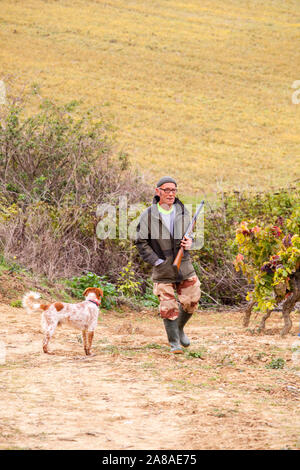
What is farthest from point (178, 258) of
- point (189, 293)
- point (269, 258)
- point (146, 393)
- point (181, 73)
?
point (181, 73)

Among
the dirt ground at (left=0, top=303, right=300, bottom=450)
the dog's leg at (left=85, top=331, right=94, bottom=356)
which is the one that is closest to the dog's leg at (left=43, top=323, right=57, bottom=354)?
the dirt ground at (left=0, top=303, right=300, bottom=450)

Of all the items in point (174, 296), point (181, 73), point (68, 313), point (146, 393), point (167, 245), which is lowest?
point (146, 393)

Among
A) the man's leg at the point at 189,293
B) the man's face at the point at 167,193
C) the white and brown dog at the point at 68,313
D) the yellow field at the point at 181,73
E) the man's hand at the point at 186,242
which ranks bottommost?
the white and brown dog at the point at 68,313

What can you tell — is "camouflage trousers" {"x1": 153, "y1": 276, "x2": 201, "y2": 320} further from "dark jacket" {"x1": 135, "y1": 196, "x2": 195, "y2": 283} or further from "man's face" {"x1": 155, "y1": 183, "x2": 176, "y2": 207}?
"man's face" {"x1": 155, "y1": 183, "x2": 176, "y2": 207}

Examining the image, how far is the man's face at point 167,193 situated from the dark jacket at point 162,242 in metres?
0.12

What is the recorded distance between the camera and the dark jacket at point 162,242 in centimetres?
743

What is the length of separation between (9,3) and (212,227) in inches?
2161

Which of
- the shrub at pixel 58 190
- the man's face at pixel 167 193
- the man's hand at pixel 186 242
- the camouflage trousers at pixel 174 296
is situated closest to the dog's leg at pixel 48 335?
the camouflage trousers at pixel 174 296

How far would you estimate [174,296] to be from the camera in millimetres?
7539

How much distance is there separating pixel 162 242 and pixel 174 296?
613mm

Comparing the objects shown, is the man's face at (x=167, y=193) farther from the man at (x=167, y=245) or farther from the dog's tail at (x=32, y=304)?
the dog's tail at (x=32, y=304)

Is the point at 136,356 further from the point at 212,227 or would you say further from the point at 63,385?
the point at 212,227

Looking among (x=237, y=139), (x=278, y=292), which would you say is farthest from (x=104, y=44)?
(x=278, y=292)

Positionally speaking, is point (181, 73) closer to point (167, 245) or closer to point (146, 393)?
point (167, 245)
